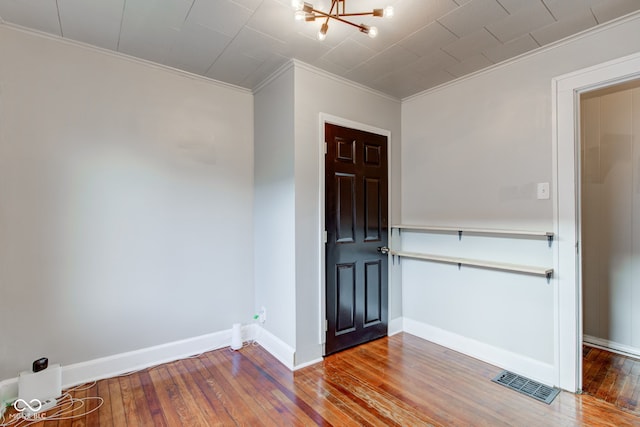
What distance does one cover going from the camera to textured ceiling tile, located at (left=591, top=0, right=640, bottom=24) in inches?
70.8

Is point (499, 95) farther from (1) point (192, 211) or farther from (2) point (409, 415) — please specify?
(1) point (192, 211)

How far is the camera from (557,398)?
207cm

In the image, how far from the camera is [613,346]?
277 cm

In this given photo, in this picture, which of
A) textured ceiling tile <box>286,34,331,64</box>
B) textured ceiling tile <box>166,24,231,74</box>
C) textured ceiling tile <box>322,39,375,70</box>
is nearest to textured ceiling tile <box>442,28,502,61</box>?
textured ceiling tile <box>322,39,375,70</box>

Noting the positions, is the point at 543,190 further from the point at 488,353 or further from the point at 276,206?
the point at 276,206

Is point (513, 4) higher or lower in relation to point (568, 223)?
higher

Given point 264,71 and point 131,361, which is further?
point 264,71

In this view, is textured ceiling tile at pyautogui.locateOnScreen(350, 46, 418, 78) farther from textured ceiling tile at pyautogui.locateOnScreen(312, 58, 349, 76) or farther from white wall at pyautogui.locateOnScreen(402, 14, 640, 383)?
white wall at pyautogui.locateOnScreen(402, 14, 640, 383)

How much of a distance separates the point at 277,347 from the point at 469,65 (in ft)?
9.65

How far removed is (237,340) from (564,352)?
262cm

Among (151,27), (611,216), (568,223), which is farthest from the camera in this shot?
(611,216)

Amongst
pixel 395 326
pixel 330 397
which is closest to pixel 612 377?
pixel 395 326

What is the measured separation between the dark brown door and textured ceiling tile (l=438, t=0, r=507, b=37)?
1135 mm

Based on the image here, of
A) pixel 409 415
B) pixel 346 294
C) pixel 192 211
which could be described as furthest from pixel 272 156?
pixel 409 415
